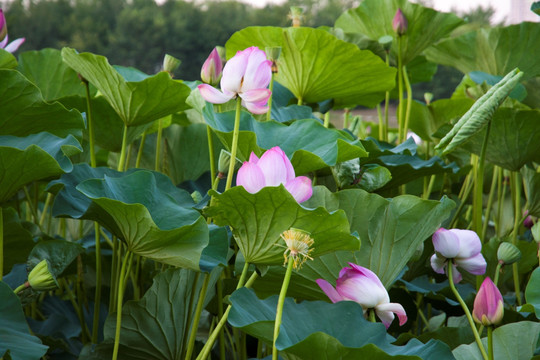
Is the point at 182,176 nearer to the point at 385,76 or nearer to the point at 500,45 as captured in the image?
the point at 385,76

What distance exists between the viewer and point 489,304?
0.54 meters

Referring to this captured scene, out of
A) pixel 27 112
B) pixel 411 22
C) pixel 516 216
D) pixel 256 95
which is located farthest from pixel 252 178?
pixel 411 22

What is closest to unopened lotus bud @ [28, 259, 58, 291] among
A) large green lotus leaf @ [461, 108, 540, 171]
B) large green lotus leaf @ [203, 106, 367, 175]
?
large green lotus leaf @ [203, 106, 367, 175]

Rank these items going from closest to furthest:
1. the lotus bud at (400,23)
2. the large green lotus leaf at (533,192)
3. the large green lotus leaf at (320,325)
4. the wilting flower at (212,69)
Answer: the large green lotus leaf at (320,325), the wilting flower at (212,69), the large green lotus leaf at (533,192), the lotus bud at (400,23)

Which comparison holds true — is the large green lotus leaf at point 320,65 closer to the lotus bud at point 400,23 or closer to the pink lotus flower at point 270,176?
the lotus bud at point 400,23

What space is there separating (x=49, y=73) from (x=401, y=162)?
2.00ft

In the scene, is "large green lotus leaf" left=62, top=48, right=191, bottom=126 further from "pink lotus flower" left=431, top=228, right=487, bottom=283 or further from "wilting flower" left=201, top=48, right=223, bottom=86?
"pink lotus flower" left=431, top=228, right=487, bottom=283

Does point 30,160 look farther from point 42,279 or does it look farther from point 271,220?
point 271,220

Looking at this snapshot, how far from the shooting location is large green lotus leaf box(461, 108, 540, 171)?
866mm

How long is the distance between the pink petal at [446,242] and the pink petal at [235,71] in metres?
0.26

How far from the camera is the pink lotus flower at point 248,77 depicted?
0.61m

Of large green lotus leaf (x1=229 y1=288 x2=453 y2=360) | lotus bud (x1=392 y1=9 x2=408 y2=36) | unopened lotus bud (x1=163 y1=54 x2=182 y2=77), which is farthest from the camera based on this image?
lotus bud (x1=392 y1=9 x2=408 y2=36)

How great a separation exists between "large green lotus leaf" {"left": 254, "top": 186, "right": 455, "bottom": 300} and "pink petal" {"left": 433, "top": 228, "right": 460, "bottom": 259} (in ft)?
0.06

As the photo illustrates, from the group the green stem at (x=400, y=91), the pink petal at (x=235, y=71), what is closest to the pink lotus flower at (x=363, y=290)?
the pink petal at (x=235, y=71)
